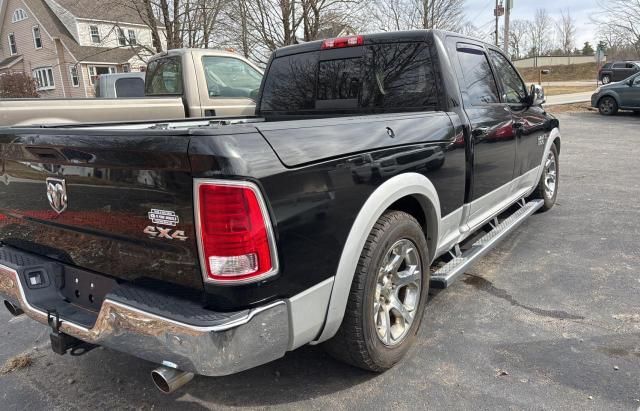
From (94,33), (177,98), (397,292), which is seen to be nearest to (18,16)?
(94,33)

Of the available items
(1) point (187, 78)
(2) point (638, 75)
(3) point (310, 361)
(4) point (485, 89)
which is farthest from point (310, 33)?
(3) point (310, 361)

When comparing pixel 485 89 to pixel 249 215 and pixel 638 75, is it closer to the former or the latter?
pixel 249 215

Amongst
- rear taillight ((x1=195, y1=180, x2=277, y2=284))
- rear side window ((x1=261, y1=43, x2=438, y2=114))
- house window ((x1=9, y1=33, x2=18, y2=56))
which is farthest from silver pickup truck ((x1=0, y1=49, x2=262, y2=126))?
house window ((x1=9, y1=33, x2=18, y2=56))

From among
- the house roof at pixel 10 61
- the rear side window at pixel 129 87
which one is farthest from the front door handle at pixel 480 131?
the house roof at pixel 10 61

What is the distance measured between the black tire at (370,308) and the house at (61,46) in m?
33.5

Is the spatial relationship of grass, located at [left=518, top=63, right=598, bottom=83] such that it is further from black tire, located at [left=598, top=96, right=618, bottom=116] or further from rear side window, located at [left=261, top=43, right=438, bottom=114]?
rear side window, located at [left=261, top=43, right=438, bottom=114]

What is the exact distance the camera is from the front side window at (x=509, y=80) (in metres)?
4.45

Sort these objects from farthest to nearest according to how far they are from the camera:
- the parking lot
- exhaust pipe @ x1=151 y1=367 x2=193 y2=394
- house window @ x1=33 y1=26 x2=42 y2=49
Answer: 1. house window @ x1=33 y1=26 x2=42 y2=49
2. the parking lot
3. exhaust pipe @ x1=151 y1=367 x2=193 y2=394

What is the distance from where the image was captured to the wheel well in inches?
119

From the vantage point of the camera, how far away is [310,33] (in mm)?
19547

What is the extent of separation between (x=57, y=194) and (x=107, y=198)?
1.35 feet

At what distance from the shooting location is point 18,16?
3700 cm

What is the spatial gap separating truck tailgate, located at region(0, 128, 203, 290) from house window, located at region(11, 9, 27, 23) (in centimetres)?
4143

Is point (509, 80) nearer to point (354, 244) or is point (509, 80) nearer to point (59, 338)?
point (354, 244)
